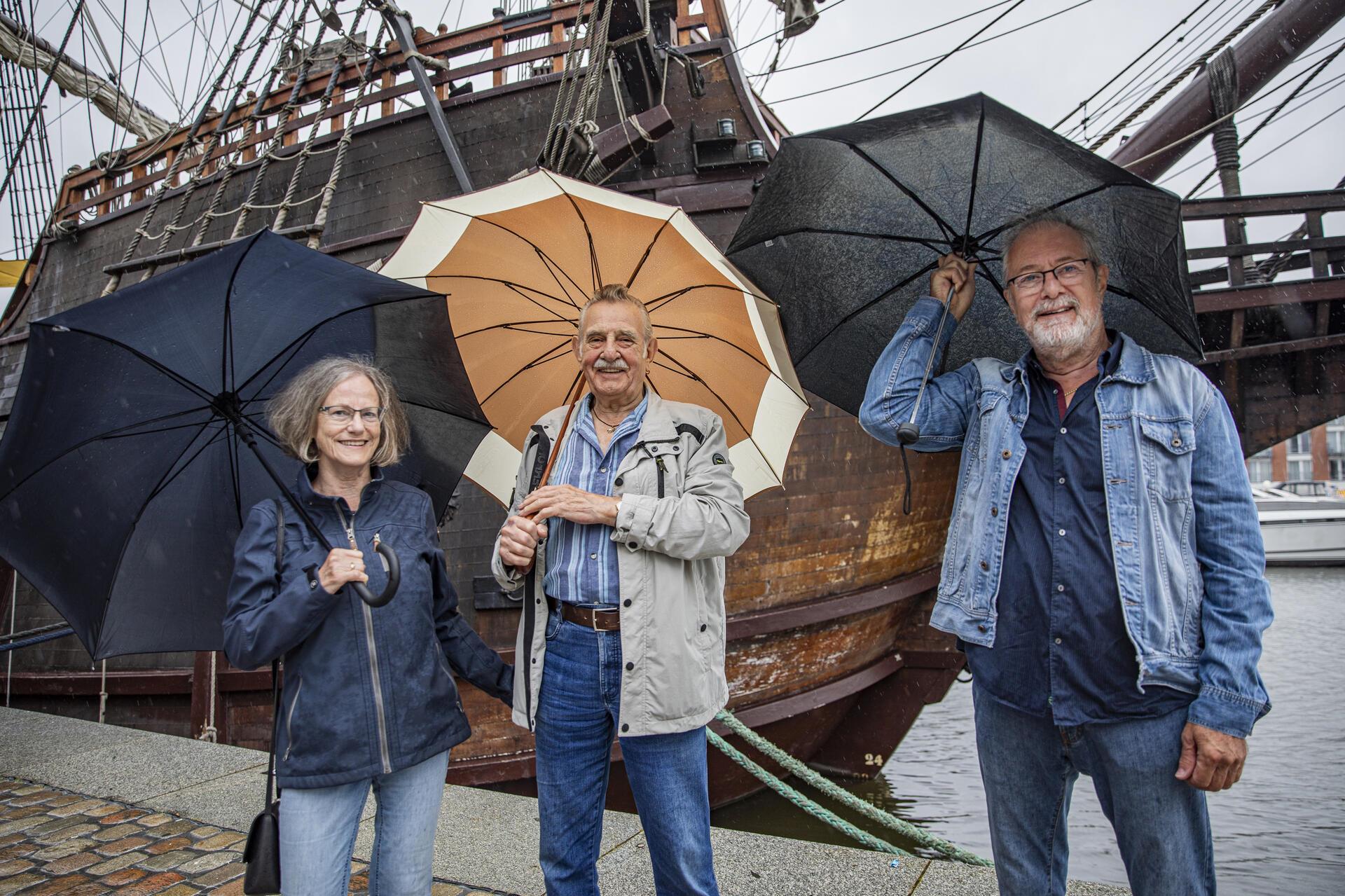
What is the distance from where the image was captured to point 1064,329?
1714 millimetres

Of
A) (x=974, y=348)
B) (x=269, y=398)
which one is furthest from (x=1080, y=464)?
(x=269, y=398)

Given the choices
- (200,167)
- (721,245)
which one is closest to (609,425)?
(721,245)

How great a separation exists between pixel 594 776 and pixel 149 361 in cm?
140

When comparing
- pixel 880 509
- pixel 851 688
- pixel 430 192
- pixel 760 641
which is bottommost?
pixel 851 688

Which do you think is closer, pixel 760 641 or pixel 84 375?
pixel 84 375

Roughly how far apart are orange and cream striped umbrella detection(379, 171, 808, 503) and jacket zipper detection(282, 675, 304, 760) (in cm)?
84

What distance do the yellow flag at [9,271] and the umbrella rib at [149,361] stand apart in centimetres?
1552

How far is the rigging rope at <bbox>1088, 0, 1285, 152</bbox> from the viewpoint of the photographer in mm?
5160

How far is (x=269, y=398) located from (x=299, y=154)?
4.62 meters

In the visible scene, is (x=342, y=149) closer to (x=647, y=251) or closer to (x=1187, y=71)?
(x=647, y=251)

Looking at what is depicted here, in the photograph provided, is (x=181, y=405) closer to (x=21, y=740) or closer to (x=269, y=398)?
(x=269, y=398)

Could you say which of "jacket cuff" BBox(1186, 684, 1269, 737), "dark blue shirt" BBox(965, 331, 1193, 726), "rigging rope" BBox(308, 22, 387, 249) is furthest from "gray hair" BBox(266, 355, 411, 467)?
"rigging rope" BBox(308, 22, 387, 249)

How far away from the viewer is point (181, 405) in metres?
2.01

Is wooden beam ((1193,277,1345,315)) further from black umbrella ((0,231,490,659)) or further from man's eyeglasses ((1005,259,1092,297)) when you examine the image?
black umbrella ((0,231,490,659))
